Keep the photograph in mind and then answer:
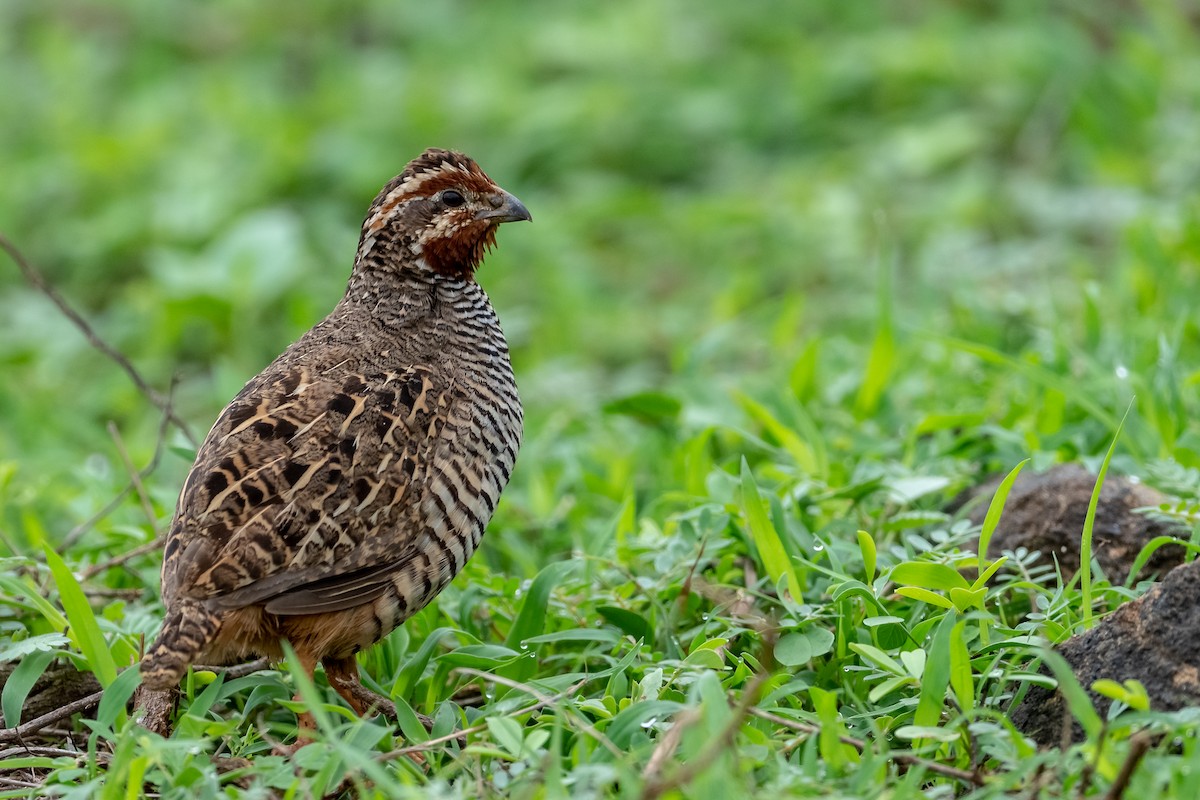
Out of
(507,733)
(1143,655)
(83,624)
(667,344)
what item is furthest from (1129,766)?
(667,344)

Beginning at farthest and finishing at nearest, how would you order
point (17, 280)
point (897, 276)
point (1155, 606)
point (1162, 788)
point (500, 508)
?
point (17, 280) < point (897, 276) < point (500, 508) < point (1155, 606) < point (1162, 788)

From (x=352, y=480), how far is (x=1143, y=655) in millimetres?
1929

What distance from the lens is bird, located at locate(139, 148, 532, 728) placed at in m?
3.46

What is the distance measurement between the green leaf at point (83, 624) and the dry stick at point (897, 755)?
5.38 ft

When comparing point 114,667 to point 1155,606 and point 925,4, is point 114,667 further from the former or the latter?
point 925,4

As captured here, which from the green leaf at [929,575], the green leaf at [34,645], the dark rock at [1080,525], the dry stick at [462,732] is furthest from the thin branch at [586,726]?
the dark rock at [1080,525]

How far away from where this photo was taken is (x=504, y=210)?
4.39 meters

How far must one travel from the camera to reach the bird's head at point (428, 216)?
4.30m

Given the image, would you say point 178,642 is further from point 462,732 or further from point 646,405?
point 646,405

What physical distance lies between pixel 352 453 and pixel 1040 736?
181cm

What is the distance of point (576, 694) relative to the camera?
361 centimetres

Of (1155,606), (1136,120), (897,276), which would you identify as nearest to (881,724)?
(1155,606)

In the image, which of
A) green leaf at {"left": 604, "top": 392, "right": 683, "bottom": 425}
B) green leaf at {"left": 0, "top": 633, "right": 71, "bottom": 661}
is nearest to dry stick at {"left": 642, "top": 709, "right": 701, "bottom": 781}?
green leaf at {"left": 0, "top": 633, "right": 71, "bottom": 661}

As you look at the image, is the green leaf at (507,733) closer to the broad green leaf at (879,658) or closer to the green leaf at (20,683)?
the broad green leaf at (879,658)
